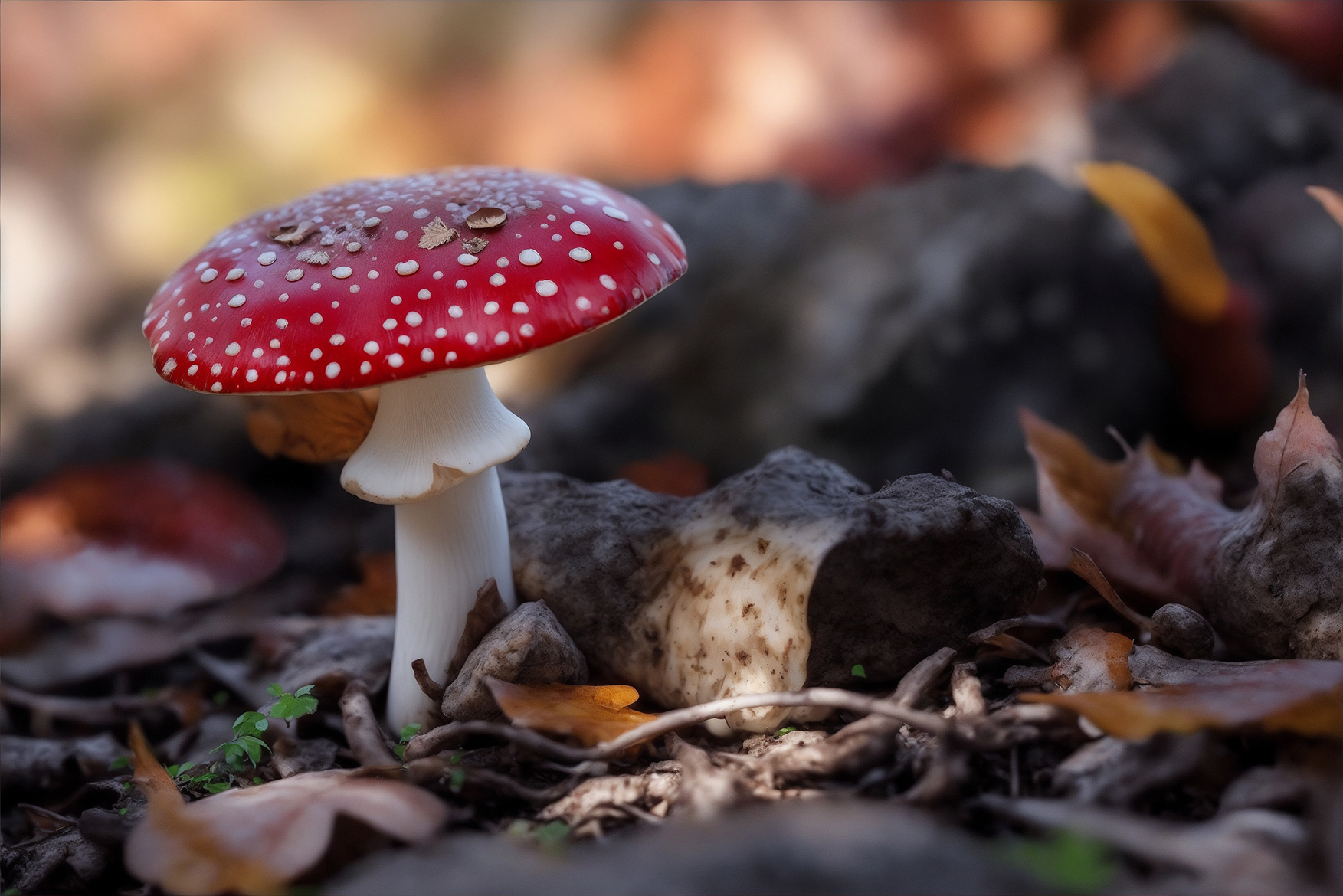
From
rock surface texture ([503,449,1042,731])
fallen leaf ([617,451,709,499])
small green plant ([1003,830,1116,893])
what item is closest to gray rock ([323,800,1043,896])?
small green plant ([1003,830,1116,893])

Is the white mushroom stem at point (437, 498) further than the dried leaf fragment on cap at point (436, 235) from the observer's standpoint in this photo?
Yes

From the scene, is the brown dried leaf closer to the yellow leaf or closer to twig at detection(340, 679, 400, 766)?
twig at detection(340, 679, 400, 766)

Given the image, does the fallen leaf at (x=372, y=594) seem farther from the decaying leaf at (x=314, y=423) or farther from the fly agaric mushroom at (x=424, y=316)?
the fly agaric mushroom at (x=424, y=316)

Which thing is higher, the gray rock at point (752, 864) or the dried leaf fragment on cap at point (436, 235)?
the dried leaf fragment on cap at point (436, 235)

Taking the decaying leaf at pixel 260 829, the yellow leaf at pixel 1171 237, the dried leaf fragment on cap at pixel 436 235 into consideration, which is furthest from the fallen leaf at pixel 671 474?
the yellow leaf at pixel 1171 237

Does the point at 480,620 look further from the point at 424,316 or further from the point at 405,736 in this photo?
the point at 424,316

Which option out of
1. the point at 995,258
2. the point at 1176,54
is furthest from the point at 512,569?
the point at 1176,54

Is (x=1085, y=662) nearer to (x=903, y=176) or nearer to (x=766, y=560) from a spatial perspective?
(x=766, y=560)
